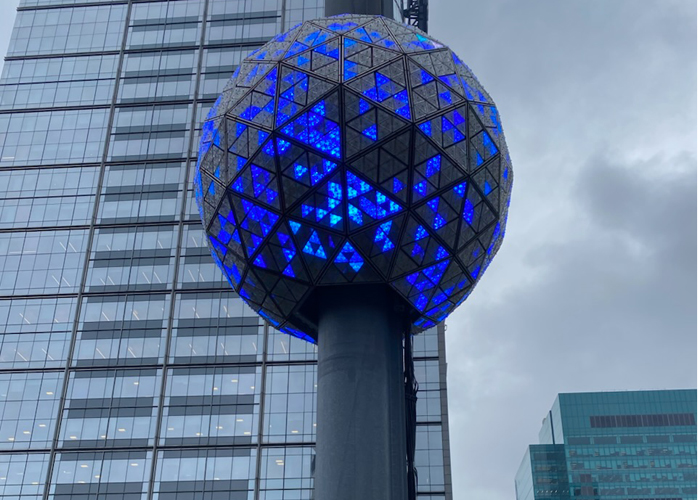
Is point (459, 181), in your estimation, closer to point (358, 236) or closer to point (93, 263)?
point (358, 236)

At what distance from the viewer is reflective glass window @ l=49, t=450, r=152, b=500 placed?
62688mm

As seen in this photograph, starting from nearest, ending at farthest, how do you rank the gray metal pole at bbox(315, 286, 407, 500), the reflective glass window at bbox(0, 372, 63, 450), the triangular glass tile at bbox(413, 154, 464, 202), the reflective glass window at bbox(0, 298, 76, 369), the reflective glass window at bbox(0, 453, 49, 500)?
the gray metal pole at bbox(315, 286, 407, 500)
the triangular glass tile at bbox(413, 154, 464, 202)
the reflective glass window at bbox(0, 453, 49, 500)
the reflective glass window at bbox(0, 372, 63, 450)
the reflective glass window at bbox(0, 298, 76, 369)

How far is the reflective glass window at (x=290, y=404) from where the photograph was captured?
63.6 metres

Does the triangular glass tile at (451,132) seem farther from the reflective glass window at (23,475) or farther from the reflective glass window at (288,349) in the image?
the reflective glass window at (23,475)

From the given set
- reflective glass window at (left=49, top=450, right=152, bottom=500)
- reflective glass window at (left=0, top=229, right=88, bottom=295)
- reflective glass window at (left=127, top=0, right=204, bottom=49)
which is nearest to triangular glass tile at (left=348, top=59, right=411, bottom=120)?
reflective glass window at (left=49, top=450, right=152, bottom=500)

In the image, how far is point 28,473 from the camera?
211 ft

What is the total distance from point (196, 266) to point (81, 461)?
18.4m

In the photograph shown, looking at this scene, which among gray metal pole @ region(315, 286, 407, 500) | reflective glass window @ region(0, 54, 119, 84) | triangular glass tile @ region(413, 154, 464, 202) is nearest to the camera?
gray metal pole @ region(315, 286, 407, 500)

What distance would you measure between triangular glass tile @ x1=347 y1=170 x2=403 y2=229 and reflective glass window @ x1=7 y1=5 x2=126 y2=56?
6496 centimetres

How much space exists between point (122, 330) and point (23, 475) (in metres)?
13.6

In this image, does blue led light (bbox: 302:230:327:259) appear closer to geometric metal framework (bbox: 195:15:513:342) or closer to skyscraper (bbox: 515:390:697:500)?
geometric metal framework (bbox: 195:15:513:342)

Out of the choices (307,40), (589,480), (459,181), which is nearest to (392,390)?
(459,181)

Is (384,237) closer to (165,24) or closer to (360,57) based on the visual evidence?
(360,57)

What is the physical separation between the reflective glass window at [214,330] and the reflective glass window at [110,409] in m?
3.37
